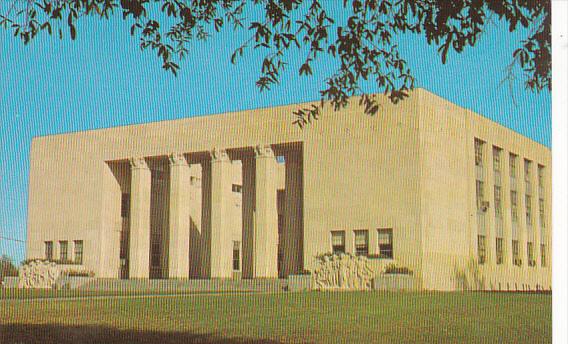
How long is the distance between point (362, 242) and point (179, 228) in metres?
11.2

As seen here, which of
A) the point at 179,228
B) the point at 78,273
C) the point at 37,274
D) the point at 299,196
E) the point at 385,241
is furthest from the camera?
the point at 179,228

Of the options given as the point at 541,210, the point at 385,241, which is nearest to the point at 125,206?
the point at 385,241

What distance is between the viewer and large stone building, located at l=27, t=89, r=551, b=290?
1172 cm

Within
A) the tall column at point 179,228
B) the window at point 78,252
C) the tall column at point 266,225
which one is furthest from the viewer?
the tall column at point 179,228

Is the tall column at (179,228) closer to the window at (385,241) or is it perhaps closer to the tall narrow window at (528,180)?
the window at (385,241)

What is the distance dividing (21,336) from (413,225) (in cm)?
1376

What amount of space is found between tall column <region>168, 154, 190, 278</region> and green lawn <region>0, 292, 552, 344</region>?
66.4 ft

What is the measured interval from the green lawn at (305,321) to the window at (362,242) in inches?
472

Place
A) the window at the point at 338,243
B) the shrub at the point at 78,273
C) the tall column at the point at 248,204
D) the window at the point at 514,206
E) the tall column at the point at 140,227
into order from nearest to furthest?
the shrub at the point at 78,273 < the window at the point at 514,206 < the window at the point at 338,243 < the tall column at the point at 248,204 < the tall column at the point at 140,227

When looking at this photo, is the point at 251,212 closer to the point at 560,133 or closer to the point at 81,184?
the point at 81,184

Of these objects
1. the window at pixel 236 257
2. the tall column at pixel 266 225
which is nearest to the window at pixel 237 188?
the window at pixel 236 257

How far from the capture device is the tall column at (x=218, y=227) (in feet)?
99.3

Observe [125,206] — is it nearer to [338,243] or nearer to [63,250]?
[338,243]

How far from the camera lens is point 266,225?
96.6ft
